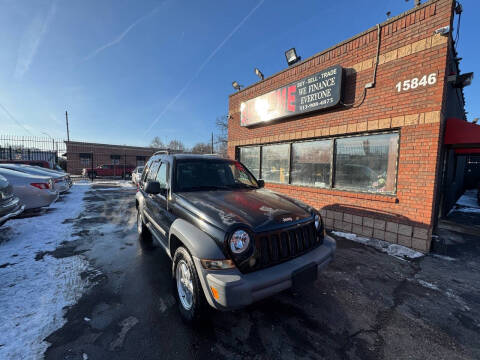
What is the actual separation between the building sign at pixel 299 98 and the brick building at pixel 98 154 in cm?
2461

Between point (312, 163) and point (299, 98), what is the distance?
202cm

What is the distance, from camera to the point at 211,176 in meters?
3.31

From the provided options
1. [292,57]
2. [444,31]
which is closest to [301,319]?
[444,31]

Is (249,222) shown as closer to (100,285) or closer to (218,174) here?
(218,174)

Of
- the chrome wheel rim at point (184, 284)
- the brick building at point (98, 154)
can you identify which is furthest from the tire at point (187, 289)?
the brick building at point (98, 154)

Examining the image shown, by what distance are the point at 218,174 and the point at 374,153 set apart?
3.91m

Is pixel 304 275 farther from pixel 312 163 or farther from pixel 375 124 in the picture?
pixel 312 163

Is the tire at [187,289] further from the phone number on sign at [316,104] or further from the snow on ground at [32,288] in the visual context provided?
the phone number on sign at [316,104]

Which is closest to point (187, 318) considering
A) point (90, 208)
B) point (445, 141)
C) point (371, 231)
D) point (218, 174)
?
point (218, 174)

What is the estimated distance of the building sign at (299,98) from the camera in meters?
5.24

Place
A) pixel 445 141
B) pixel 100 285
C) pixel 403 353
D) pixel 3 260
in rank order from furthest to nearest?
pixel 445 141
pixel 3 260
pixel 100 285
pixel 403 353

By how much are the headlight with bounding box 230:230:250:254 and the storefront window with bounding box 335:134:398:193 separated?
4.32m

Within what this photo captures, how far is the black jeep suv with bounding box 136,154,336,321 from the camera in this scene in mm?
1806

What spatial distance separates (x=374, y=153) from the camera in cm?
483
